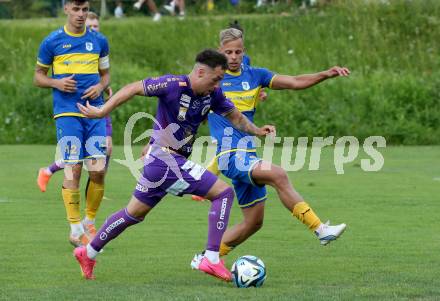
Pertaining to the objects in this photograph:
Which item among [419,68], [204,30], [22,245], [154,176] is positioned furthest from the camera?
[204,30]

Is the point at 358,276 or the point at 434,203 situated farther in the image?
the point at 434,203

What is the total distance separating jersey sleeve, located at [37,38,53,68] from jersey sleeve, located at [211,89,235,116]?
2.68 m

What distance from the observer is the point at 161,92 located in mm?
8352

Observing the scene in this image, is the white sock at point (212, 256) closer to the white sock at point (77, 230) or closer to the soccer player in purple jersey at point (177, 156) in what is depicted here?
the soccer player in purple jersey at point (177, 156)

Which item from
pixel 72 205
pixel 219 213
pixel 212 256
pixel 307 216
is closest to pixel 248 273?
pixel 212 256

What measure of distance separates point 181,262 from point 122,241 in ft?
4.63

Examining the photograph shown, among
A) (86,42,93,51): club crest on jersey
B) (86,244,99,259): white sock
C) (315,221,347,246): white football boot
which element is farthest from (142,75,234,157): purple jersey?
(86,42,93,51): club crest on jersey

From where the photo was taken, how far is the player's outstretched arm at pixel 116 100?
8.23m

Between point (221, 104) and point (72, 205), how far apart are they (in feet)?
8.20

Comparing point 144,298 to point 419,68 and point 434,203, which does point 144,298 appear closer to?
point 434,203

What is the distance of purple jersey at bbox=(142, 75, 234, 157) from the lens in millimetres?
8344

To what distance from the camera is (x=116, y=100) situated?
8227 millimetres

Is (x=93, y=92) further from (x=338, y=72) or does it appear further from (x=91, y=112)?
(x=338, y=72)

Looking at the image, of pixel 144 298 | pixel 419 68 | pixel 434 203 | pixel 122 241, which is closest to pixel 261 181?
pixel 144 298
